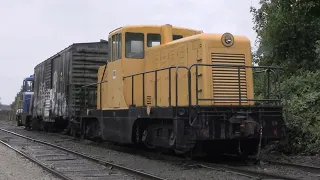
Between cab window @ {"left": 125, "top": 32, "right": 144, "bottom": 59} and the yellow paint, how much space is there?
0.20ft

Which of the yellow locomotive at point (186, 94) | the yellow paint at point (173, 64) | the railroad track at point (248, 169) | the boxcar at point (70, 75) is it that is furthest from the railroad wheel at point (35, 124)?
the railroad track at point (248, 169)

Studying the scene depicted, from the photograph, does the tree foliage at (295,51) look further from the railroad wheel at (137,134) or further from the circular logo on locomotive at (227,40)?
the railroad wheel at (137,134)

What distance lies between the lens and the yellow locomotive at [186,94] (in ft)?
26.7

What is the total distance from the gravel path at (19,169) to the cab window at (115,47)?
3654mm

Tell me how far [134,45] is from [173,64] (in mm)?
1598

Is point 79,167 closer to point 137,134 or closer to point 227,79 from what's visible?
point 137,134

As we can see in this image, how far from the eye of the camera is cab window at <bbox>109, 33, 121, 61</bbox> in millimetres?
10656

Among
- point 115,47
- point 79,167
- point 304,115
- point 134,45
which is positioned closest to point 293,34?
point 304,115

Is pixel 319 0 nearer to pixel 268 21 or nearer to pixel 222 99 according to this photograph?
pixel 268 21

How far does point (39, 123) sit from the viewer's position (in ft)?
70.9

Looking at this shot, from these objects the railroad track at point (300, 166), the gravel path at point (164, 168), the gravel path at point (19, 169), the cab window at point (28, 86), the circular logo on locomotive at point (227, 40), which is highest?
the cab window at point (28, 86)

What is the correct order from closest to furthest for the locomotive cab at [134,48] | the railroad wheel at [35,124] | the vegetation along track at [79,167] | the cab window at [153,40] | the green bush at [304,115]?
the vegetation along track at [79,167], the green bush at [304,115], the locomotive cab at [134,48], the cab window at [153,40], the railroad wheel at [35,124]

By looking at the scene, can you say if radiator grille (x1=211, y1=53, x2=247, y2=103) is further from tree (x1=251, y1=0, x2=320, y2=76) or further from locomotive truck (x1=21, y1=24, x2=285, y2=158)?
tree (x1=251, y1=0, x2=320, y2=76)

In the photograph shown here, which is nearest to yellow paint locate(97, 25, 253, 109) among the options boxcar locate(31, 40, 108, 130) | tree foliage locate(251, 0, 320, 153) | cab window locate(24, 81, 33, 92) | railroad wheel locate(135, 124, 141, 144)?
railroad wheel locate(135, 124, 141, 144)
